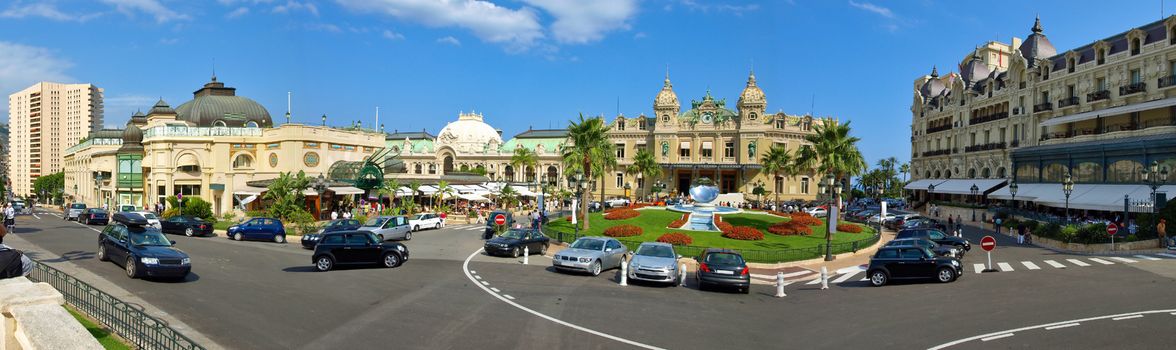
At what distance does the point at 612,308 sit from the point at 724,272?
4548 mm

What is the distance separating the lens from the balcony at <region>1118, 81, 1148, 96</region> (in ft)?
143

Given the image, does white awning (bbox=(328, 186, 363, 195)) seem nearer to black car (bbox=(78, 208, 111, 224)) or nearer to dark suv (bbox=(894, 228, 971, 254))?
black car (bbox=(78, 208, 111, 224))

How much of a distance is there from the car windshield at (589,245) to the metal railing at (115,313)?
13.2 meters

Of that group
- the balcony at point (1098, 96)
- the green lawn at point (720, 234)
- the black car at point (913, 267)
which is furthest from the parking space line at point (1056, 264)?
the balcony at point (1098, 96)

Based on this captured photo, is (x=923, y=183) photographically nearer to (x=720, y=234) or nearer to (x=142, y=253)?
(x=720, y=234)

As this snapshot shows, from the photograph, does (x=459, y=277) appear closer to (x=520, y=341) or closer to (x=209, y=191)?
(x=520, y=341)

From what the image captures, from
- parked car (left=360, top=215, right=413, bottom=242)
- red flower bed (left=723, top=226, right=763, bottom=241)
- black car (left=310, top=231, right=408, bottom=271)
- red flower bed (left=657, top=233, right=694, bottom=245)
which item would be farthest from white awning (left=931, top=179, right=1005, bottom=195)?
black car (left=310, top=231, right=408, bottom=271)

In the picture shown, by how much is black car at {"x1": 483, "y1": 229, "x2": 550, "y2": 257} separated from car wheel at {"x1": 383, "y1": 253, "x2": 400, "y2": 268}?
495 centimetres

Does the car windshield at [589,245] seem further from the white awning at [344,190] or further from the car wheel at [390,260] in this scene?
the white awning at [344,190]

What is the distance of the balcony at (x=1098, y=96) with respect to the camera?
153 ft

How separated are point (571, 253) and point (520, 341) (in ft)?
31.5

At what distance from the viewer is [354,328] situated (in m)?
12.4

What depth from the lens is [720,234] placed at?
1353 inches

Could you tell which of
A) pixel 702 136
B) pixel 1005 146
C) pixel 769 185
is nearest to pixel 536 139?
pixel 702 136
